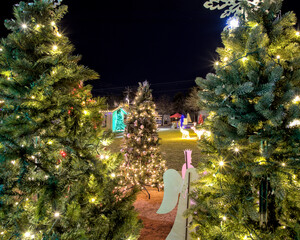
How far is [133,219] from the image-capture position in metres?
1.72

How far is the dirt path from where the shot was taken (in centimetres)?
354

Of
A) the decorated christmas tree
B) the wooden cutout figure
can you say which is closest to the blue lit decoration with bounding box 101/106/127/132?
the decorated christmas tree

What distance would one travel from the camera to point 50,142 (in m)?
1.56

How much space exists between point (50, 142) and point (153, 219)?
11.5 ft

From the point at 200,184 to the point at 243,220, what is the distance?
532 mm

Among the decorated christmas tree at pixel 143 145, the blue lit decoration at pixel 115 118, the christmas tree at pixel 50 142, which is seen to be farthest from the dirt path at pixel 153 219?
the blue lit decoration at pixel 115 118

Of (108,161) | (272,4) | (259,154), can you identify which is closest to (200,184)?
(259,154)

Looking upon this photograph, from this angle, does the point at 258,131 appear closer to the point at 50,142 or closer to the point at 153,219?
the point at 50,142

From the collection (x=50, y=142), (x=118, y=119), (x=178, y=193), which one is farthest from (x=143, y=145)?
(x=118, y=119)

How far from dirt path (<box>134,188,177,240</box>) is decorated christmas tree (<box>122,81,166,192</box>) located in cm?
60

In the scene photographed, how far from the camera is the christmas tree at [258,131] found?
1464 mm

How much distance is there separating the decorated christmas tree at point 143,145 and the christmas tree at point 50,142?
3998mm

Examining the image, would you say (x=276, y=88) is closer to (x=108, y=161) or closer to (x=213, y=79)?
(x=213, y=79)

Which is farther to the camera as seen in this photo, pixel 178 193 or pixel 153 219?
pixel 153 219
